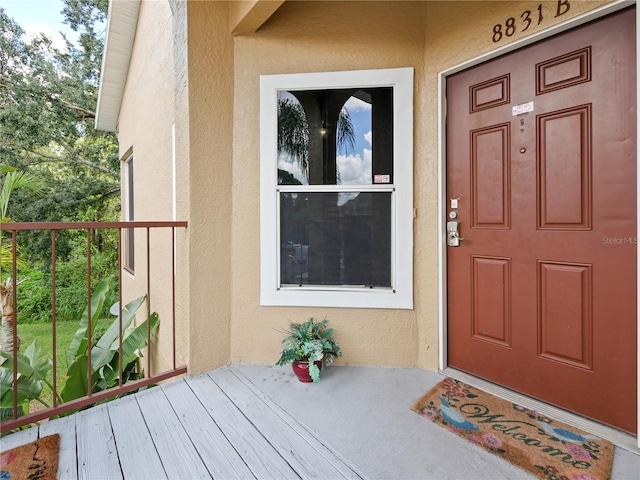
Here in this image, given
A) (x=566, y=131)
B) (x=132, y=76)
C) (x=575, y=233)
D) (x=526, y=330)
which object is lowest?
(x=526, y=330)

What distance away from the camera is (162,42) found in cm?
335

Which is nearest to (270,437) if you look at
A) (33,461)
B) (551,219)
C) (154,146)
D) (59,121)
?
(33,461)

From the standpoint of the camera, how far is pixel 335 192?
84.7 inches

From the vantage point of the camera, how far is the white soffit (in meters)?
4.22

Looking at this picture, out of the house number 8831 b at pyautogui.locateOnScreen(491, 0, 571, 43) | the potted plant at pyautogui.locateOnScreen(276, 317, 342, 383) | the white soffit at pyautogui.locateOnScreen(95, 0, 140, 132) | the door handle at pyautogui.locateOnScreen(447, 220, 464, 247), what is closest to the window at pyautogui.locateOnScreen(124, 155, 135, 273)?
the white soffit at pyautogui.locateOnScreen(95, 0, 140, 132)

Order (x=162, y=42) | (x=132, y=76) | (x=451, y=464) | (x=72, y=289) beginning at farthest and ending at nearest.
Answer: (x=72, y=289) < (x=132, y=76) < (x=162, y=42) < (x=451, y=464)

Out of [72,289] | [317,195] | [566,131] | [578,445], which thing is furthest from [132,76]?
[72,289]

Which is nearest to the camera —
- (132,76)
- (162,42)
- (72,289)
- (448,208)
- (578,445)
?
(578,445)

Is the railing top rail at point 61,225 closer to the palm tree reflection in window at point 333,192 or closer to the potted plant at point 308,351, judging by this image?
the palm tree reflection in window at point 333,192

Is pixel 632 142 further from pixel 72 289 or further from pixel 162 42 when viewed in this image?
pixel 72 289

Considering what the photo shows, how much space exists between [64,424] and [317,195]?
1851 mm

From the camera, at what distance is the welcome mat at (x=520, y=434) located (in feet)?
4.16

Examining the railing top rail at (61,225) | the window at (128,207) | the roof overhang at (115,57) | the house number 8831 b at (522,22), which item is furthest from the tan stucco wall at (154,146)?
the house number 8831 b at (522,22)

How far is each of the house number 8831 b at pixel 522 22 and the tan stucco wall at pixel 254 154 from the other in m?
0.19
